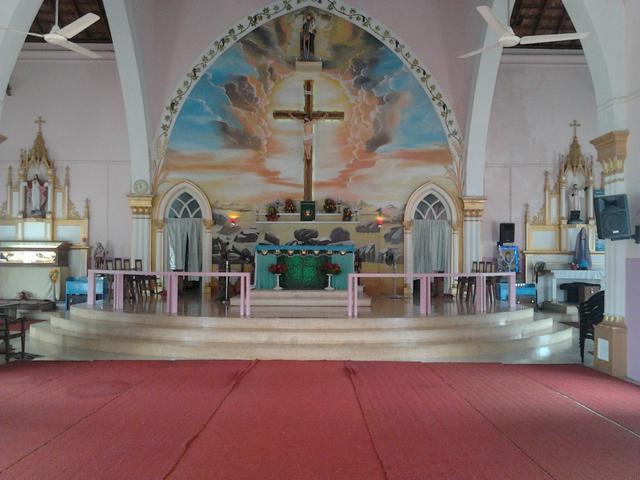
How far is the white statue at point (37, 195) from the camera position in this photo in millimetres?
16156

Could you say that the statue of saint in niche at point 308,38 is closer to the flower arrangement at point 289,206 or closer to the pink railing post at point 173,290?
the flower arrangement at point 289,206

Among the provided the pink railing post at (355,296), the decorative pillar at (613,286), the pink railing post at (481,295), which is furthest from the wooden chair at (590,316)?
the pink railing post at (355,296)

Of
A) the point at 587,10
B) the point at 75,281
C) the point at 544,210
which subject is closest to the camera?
the point at 587,10

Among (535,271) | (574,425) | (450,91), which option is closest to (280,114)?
(450,91)

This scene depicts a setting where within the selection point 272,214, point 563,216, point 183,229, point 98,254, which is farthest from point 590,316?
point 98,254

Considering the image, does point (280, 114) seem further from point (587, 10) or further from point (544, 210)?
point (587, 10)

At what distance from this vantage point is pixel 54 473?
4.24 m

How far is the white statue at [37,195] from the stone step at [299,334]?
7.43 m

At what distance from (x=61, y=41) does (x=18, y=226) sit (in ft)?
31.2

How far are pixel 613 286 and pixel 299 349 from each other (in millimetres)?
4570

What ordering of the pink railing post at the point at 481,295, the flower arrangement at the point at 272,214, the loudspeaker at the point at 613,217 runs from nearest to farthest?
the loudspeaker at the point at 613,217
the pink railing post at the point at 481,295
the flower arrangement at the point at 272,214

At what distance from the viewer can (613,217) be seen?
7.58 metres

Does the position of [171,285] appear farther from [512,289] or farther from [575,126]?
[575,126]

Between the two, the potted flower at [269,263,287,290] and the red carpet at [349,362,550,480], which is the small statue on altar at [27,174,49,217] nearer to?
the potted flower at [269,263,287,290]
